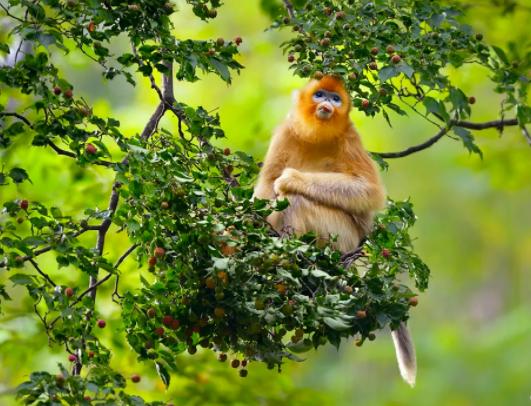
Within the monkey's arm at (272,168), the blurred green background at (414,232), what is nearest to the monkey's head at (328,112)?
the monkey's arm at (272,168)

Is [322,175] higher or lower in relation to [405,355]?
higher

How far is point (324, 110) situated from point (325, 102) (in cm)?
6

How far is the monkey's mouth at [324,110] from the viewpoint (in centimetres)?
426

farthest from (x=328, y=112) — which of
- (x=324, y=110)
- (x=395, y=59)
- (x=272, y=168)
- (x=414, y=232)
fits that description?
(x=414, y=232)

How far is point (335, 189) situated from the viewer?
13.9 feet

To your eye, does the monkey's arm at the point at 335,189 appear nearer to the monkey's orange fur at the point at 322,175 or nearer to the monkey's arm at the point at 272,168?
the monkey's orange fur at the point at 322,175

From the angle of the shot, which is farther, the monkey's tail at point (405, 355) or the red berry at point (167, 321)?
the monkey's tail at point (405, 355)

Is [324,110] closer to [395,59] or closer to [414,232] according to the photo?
[395,59]

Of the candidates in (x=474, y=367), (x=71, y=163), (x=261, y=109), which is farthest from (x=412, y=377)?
(x=474, y=367)

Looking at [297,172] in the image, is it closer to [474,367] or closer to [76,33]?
[76,33]

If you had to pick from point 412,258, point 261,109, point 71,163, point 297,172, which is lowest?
point 412,258

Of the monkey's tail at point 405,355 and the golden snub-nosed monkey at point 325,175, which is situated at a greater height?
the golden snub-nosed monkey at point 325,175

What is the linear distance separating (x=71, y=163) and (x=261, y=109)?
2469mm

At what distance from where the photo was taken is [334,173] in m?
4.33
